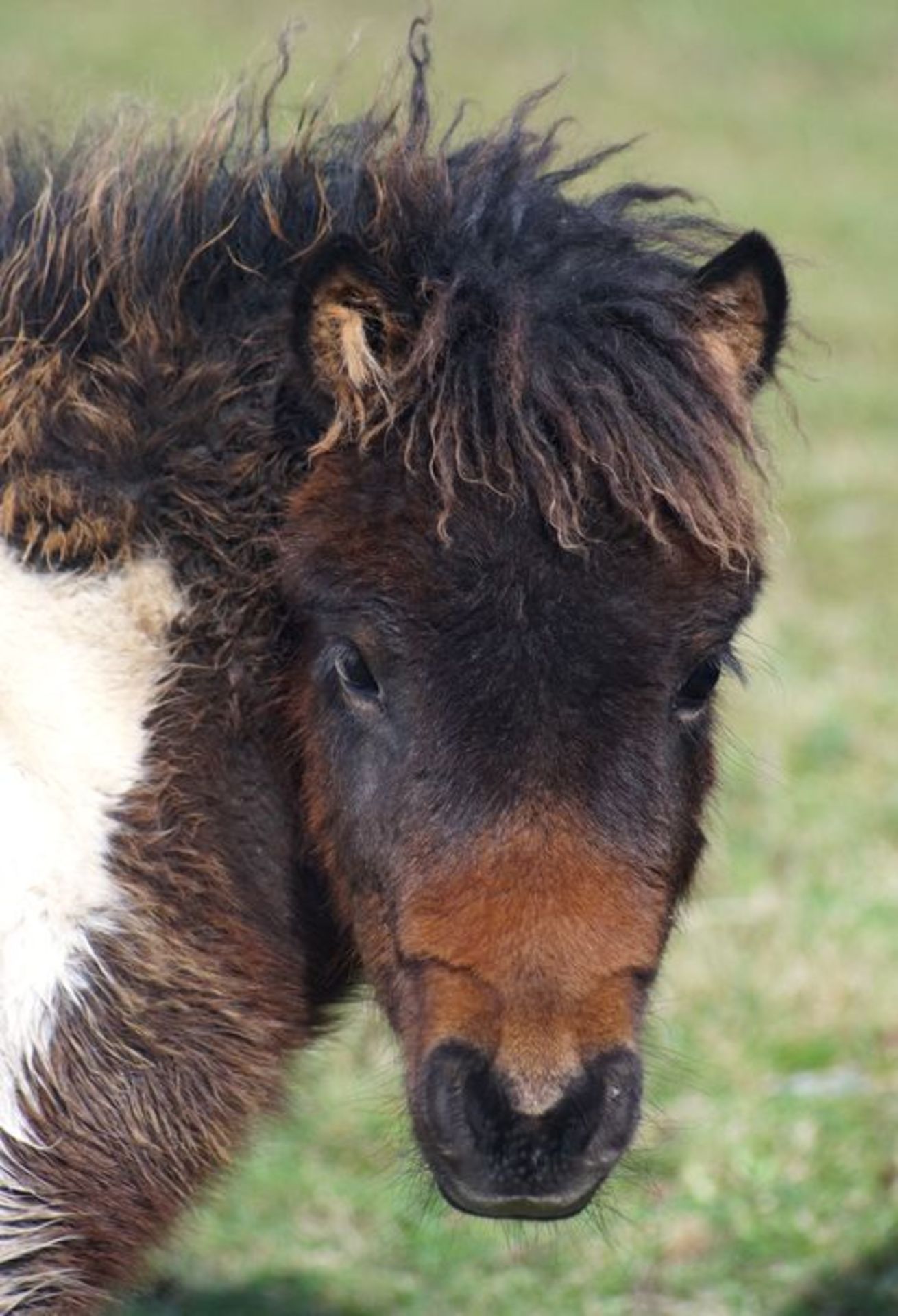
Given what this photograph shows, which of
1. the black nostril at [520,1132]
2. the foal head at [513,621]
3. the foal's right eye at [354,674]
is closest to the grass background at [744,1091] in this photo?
the foal head at [513,621]

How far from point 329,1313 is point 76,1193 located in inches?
74.3

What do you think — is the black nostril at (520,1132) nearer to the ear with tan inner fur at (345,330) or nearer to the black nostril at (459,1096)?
the black nostril at (459,1096)

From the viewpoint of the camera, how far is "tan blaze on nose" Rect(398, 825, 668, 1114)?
10.4ft

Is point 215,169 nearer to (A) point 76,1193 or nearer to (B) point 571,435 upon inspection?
(B) point 571,435

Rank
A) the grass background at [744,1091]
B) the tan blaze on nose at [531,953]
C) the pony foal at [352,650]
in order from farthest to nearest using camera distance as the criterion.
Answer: the grass background at [744,1091], the pony foal at [352,650], the tan blaze on nose at [531,953]

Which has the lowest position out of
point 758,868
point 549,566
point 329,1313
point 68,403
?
point 329,1313

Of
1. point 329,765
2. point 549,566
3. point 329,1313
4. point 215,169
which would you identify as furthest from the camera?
point 329,1313

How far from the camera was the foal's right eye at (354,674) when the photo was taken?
3598mm

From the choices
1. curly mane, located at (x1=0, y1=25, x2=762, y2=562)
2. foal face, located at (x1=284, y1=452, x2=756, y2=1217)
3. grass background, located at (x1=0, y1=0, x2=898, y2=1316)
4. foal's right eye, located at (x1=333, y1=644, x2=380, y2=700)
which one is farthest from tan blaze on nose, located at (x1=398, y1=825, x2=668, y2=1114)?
grass background, located at (x1=0, y1=0, x2=898, y2=1316)

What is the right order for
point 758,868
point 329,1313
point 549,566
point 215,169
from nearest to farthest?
1. point 549,566
2. point 215,169
3. point 329,1313
4. point 758,868

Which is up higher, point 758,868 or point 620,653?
point 620,653

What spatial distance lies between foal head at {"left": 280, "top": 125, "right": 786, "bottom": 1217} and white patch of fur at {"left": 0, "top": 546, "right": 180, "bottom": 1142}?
32cm

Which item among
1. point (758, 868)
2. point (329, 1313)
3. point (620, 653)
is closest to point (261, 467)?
point (620, 653)

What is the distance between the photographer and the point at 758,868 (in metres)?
7.72
